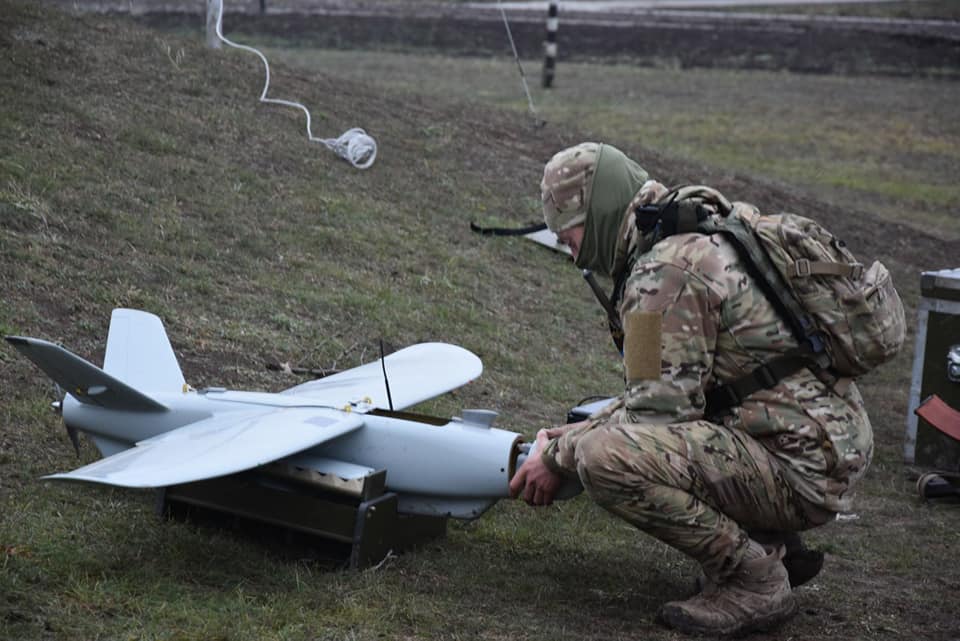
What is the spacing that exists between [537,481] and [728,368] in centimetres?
71

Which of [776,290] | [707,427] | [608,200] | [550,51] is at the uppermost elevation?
[608,200]

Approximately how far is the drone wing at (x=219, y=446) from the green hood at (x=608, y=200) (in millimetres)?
1051

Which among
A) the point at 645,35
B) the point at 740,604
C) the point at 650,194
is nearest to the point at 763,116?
the point at 645,35

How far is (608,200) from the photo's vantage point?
12.4 ft

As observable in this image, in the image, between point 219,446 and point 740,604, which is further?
point 219,446

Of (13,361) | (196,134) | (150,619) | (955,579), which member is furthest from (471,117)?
(150,619)

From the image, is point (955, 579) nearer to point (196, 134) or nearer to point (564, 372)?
point (564, 372)

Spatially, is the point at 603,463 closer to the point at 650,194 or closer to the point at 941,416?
the point at 650,194

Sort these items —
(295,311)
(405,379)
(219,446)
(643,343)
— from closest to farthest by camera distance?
(643,343) → (219,446) → (405,379) → (295,311)

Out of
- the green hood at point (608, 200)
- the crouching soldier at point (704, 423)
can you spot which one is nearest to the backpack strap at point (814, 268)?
the crouching soldier at point (704, 423)

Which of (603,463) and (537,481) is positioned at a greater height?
(603,463)

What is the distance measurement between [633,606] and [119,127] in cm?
576

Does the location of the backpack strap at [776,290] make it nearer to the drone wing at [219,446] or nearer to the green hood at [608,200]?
the green hood at [608,200]

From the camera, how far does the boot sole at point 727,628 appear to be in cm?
371
